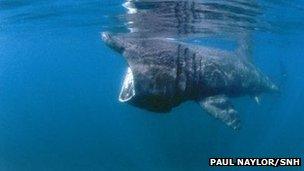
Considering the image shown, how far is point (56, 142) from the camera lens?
243ft

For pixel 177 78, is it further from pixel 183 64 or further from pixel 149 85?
pixel 149 85

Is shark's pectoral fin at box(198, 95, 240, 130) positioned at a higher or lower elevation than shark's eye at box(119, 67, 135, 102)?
lower

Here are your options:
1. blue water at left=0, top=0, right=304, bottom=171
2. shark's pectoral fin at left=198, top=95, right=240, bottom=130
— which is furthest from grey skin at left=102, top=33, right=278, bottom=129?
blue water at left=0, top=0, right=304, bottom=171

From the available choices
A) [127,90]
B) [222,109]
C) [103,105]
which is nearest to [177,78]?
[222,109]

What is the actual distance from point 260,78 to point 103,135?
66026 mm

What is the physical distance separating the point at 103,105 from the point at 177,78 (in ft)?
257

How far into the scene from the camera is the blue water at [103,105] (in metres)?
18.2

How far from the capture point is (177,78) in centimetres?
1248

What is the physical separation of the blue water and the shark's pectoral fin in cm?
414

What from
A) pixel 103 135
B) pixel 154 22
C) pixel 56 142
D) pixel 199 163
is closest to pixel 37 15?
pixel 154 22

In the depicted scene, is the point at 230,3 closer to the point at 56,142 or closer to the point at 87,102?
the point at 56,142

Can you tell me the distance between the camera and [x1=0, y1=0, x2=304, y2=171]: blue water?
18188 mm

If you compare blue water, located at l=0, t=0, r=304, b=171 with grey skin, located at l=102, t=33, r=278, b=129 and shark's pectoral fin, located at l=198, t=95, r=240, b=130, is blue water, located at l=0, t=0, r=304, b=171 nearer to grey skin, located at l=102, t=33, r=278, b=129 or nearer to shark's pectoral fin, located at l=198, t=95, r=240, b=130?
grey skin, located at l=102, t=33, r=278, b=129

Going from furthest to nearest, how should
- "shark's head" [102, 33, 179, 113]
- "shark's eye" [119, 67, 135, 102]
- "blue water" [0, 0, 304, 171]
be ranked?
"blue water" [0, 0, 304, 171]
"shark's eye" [119, 67, 135, 102]
"shark's head" [102, 33, 179, 113]
